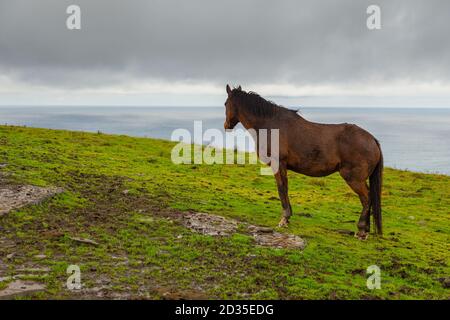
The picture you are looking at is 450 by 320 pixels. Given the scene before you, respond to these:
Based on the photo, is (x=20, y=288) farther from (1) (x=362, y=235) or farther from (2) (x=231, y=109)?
(1) (x=362, y=235)

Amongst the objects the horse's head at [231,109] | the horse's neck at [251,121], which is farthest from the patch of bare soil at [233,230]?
the horse's head at [231,109]

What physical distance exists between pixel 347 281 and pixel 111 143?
2409 cm

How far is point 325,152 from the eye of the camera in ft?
43.4

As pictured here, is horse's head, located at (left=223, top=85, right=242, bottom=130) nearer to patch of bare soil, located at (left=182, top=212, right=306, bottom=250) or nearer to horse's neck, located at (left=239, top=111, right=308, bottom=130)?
horse's neck, located at (left=239, top=111, right=308, bottom=130)

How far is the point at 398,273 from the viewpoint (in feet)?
33.9

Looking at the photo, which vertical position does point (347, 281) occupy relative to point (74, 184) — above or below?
below

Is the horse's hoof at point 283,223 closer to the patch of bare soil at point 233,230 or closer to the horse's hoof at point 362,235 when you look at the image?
the patch of bare soil at point 233,230

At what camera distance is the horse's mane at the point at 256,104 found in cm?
1395

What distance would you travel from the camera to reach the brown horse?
13.0 m

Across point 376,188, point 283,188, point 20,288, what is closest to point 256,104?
point 283,188

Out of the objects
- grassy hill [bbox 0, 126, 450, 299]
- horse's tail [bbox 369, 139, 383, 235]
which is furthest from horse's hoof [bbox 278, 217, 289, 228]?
horse's tail [bbox 369, 139, 383, 235]

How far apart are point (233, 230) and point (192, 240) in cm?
153
